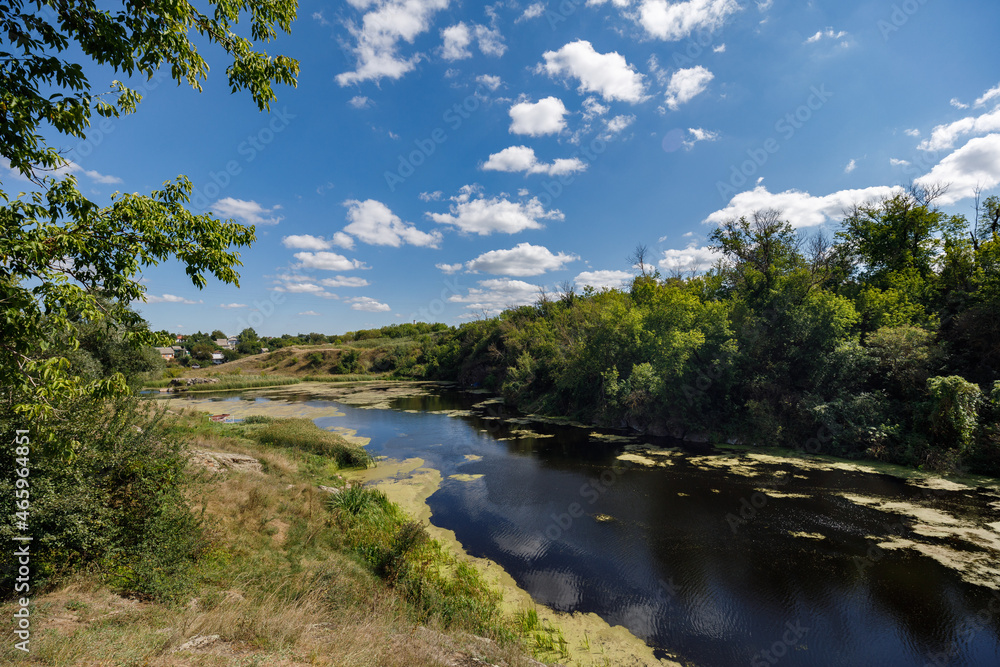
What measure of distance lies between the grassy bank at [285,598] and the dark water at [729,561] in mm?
2985

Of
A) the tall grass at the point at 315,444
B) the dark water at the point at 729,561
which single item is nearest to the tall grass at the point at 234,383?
the tall grass at the point at 315,444

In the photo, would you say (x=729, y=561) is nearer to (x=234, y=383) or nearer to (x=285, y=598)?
(x=285, y=598)

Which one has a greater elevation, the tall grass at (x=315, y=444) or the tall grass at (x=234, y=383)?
the tall grass at (x=234, y=383)

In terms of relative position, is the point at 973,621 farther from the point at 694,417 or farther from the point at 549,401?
the point at 549,401

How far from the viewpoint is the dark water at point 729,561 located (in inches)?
318

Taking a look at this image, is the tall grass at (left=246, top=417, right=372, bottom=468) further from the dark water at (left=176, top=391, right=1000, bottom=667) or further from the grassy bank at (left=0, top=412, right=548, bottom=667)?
the grassy bank at (left=0, top=412, right=548, bottom=667)

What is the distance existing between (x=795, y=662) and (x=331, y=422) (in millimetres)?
32706

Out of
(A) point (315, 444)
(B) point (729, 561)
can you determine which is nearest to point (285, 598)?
(B) point (729, 561)

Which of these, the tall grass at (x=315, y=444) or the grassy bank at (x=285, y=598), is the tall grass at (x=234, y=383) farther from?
the grassy bank at (x=285, y=598)

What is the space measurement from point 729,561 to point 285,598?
11583mm

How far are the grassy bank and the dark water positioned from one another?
9.79ft

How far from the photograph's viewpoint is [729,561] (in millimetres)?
11016

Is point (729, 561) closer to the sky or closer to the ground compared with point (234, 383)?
closer to the ground

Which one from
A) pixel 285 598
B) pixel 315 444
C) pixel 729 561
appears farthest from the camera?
pixel 315 444
